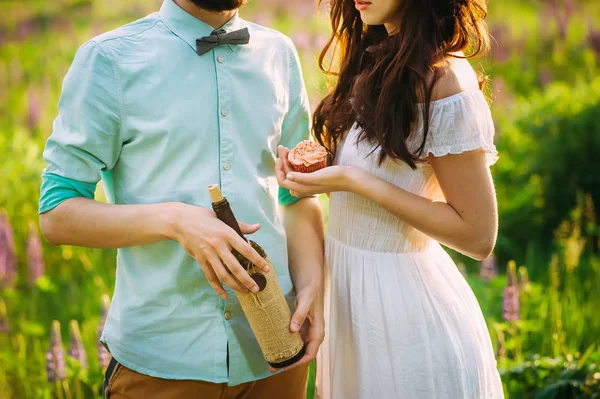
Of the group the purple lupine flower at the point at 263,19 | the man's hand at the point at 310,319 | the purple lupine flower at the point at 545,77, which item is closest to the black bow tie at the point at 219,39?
the man's hand at the point at 310,319

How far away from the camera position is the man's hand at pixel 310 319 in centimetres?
189

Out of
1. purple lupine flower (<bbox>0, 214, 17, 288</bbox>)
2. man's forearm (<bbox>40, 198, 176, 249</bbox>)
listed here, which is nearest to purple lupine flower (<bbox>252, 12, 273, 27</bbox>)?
purple lupine flower (<bbox>0, 214, 17, 288</bbox>)

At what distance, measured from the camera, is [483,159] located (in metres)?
2.03

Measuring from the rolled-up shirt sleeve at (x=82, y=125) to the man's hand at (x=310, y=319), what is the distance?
0.68m

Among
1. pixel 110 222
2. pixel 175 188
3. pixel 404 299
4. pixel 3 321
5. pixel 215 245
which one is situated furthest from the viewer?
pixel 3 321

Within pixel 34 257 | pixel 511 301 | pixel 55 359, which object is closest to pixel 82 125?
pixel 55 359

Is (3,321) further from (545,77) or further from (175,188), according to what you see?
(545,77)

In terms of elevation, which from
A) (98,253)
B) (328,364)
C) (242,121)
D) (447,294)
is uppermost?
(242,121)

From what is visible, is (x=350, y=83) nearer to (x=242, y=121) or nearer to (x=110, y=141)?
(x=242, y=121)

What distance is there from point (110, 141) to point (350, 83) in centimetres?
104

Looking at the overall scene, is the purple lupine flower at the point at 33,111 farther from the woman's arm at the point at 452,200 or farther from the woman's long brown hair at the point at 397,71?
the woman's arm at the point at 452,200

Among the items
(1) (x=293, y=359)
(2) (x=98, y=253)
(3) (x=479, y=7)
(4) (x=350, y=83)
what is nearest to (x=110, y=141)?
(1) (x=293, y=359)

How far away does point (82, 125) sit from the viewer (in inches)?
66.8

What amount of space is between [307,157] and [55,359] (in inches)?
60.5
